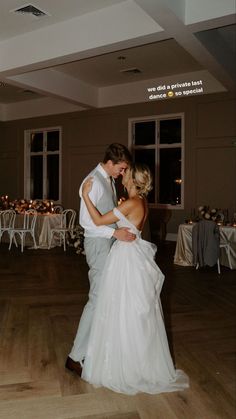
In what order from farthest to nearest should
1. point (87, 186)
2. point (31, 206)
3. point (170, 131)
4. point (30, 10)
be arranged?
point (170, 131), point (31, 206), point (30, 10), point (87, 186)

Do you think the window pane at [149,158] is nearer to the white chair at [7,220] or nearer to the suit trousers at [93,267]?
the white chair at [7,220]

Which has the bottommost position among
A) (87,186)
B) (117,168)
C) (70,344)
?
(70,344)

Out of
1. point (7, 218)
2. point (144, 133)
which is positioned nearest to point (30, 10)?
point (7, 218)

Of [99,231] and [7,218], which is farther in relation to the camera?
[7,218]

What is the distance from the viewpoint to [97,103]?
9664mm

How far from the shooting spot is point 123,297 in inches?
92.9

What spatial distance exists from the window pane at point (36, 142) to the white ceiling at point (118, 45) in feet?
6.78

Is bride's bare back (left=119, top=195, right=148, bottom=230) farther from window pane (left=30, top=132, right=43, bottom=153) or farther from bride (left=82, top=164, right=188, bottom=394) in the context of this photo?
window pane (left=30, top=132, right=43, bottom=153)

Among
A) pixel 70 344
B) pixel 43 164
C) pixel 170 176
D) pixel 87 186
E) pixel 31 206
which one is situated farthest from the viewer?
A: pixel 43 164

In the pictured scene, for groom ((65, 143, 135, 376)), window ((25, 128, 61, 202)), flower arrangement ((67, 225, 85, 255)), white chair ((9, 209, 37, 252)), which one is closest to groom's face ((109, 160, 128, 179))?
groom ((65, 143, 135, 376))

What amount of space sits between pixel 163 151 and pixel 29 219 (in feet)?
11.0

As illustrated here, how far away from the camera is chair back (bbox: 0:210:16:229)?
27.3 ft

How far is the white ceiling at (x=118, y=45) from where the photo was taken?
4.56m

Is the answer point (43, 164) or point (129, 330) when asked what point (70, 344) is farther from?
point (43, 164)
